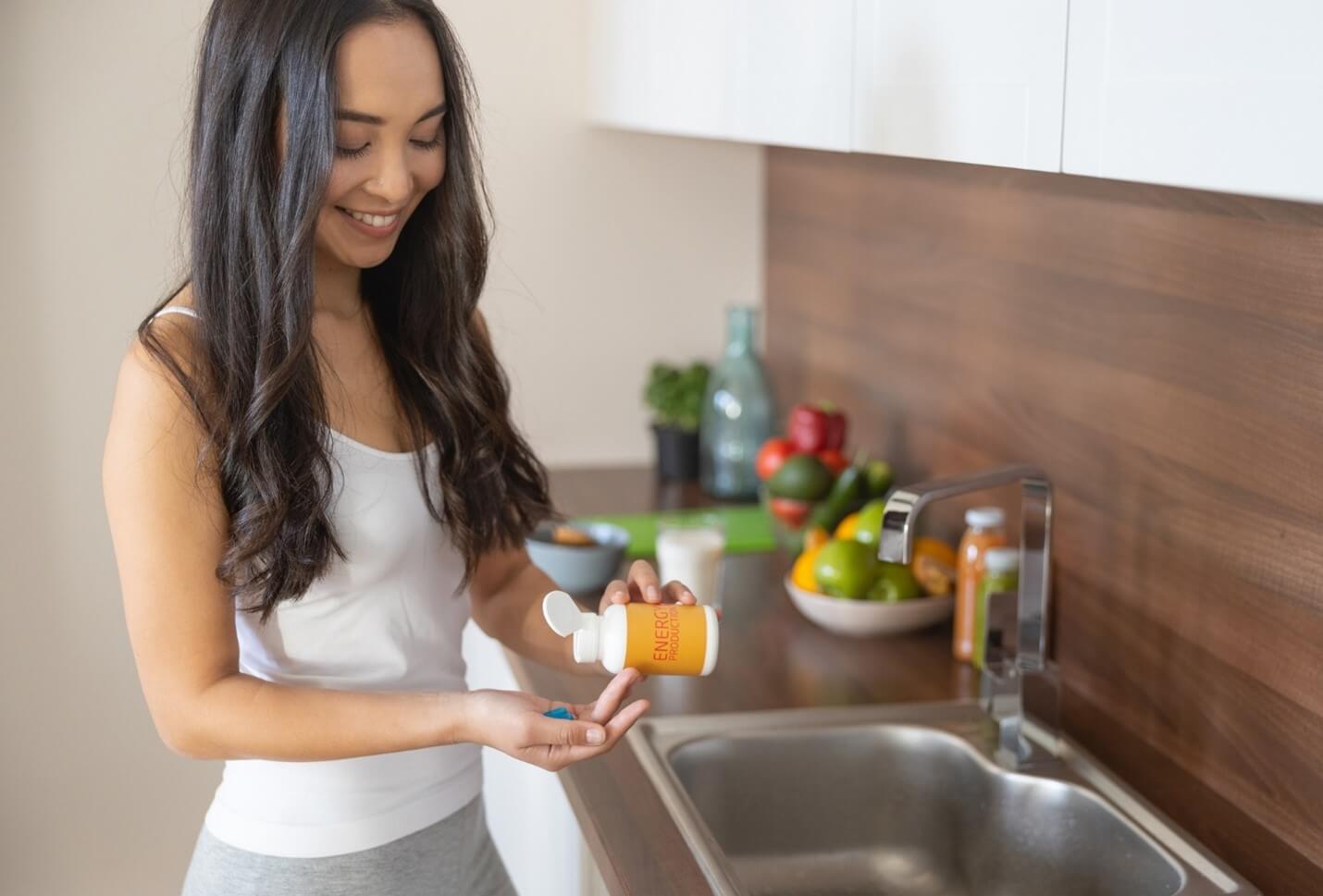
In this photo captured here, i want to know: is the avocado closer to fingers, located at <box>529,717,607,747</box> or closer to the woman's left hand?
the woman's left hand

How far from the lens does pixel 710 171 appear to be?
104 inches

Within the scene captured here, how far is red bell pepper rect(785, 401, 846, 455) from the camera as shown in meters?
2.20

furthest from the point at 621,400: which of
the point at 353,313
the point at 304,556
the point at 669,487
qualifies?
the point at 304,556

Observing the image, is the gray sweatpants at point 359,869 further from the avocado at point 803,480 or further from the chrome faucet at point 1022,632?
the avocado at point 803,480

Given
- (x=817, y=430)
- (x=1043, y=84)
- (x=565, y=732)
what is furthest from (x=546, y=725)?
(x=817, y=430)

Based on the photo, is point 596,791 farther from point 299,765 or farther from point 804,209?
point 804,209

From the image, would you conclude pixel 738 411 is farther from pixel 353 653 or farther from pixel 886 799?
pixel 353 653

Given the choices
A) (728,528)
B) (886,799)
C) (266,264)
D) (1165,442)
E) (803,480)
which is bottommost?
(886,799)

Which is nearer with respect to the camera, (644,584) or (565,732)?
(565,732)

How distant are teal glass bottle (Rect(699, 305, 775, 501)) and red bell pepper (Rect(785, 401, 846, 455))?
0.24 metres

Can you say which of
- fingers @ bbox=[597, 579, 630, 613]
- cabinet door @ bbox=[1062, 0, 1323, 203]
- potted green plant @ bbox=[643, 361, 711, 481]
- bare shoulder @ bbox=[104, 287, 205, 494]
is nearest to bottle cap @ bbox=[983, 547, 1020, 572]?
fingers @ bbox=[597, 579, 630, 613]

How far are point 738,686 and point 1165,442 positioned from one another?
0.55m

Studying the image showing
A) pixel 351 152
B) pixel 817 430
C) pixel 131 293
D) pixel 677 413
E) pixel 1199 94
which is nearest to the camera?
pixel 1199 94

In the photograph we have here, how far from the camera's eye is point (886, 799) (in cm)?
155
